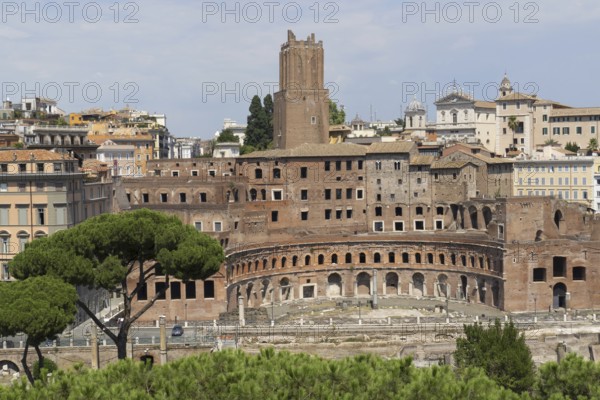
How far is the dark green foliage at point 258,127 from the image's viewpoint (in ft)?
327

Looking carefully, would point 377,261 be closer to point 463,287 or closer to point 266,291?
point 463,287

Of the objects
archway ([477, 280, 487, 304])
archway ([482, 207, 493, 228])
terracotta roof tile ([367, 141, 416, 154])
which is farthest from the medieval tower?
archway ([477, 280, 487, 304])

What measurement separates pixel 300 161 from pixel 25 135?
21.2 meters

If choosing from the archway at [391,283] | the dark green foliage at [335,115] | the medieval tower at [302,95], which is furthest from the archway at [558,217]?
the dark green foliage at [335,115]

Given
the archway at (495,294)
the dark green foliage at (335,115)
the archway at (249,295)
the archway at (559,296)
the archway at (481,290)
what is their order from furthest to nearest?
1. the dark green foliage at (335,115)
2. the archway at (249,295)
3. the archway at (481,290)
4. the archway at (495,294)
5. the archway at (559,296)

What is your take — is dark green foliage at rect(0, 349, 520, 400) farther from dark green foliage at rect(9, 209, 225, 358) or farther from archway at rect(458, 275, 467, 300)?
archway at rect(458, 275, 467, 300)

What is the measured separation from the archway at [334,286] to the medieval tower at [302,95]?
14287mm

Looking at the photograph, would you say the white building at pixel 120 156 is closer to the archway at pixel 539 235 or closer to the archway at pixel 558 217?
the archway at pixel 558 217

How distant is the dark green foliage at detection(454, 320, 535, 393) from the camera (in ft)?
125

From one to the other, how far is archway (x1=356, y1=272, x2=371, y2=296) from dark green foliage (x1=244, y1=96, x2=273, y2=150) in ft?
109

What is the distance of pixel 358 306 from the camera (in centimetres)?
6347

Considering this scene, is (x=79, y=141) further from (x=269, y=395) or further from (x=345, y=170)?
(x=269, y=395)

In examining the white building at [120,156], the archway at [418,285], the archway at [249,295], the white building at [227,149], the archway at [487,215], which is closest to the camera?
the archway at [249,295]

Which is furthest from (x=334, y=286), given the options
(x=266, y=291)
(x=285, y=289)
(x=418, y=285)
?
(x=418, y=285)
